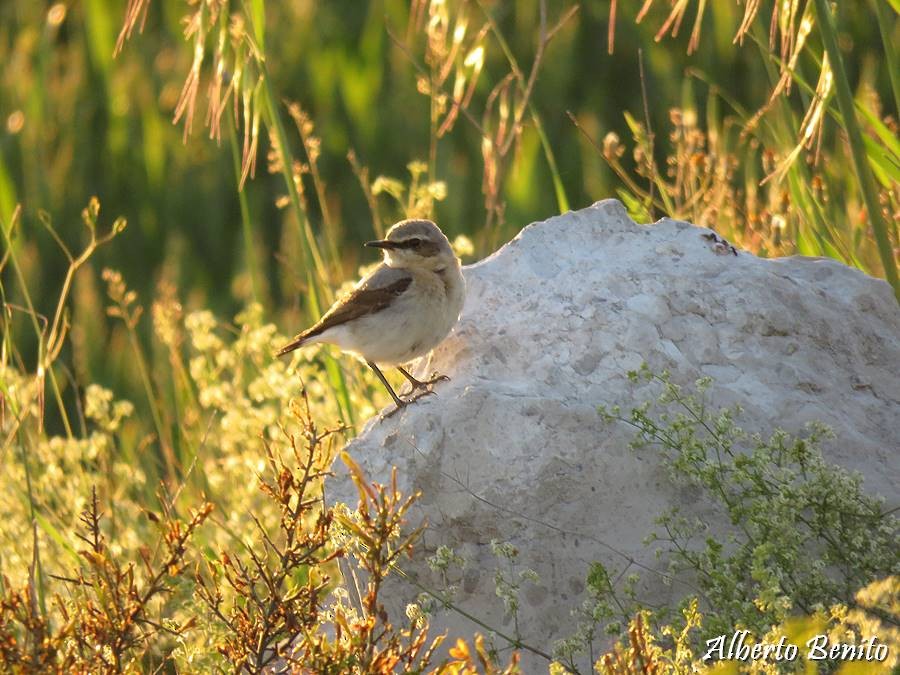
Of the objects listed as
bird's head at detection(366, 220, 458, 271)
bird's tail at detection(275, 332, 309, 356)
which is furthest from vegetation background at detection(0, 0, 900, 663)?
bird's head at detection(366, 220, 458, 271)

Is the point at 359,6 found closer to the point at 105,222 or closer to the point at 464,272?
the point at 105,222

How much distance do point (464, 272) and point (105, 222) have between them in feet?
21.8

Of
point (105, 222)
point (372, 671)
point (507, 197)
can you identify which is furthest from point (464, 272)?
point (105, 222)

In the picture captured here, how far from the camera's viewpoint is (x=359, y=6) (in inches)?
441

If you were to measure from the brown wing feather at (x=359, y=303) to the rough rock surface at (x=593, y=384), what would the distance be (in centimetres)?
37

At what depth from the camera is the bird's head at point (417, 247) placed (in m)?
5.06

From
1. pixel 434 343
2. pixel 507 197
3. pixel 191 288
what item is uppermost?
pixel 434 343

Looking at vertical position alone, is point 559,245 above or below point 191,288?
above

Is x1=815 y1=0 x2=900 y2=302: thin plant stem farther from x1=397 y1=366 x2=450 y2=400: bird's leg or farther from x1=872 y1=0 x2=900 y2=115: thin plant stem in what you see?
x1=397 y1=366 x2=450 y2=400: bird's leg

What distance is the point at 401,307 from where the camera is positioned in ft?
16.2
